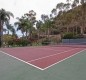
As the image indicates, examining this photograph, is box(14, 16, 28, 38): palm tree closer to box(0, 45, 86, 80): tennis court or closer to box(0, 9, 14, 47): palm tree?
box(0, 9, 14, 47): palm tree

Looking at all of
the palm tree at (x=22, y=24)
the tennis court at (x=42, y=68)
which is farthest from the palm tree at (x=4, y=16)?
the tennis court at (x=42, y=68)

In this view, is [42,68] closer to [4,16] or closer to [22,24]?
[4,16]

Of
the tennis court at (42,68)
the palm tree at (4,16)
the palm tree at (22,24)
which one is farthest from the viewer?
the palm tree at (22,24)

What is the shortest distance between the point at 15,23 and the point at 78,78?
59.4m

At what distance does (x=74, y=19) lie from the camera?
68.0 meters

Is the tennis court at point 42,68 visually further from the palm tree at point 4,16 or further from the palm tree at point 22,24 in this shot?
the palm tree at point 22,24

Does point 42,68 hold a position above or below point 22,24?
→ below

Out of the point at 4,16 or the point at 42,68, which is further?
the point at 4,16

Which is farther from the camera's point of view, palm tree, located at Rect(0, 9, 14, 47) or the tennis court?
palm tree, located at Rect(0, 9, 14, 47)

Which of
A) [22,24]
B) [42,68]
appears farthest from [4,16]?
[42,68]

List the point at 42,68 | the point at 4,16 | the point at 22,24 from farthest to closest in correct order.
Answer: the point at 22,24 < the point at 4,16 < the point at 42,68

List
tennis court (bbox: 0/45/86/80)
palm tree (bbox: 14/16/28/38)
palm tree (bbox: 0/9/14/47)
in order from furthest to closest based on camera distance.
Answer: palm tree (bbox: 14/16/28/38) → palm tree (bbox: 0/9/14/47) → tennis court (bbox: 0/45/86/80)

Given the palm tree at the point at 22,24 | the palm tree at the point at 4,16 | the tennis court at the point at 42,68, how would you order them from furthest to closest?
the palm tree at the point at 22,24 → the palm tree at the point at 4,16 → the tennis court at the point at 42,68

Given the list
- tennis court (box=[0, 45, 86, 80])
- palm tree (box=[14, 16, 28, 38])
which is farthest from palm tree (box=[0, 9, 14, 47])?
tennis court (box=[0, 45, 86, 80])
